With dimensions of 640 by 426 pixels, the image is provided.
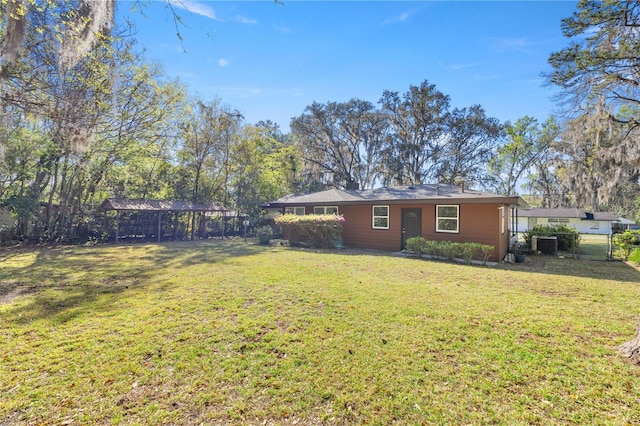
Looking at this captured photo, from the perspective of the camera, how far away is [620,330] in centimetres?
359

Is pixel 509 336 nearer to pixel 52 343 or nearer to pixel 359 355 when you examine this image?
pixel 359 355

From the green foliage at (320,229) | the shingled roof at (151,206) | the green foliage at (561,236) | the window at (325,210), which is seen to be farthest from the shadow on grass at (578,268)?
the shingled roof at (151,206)

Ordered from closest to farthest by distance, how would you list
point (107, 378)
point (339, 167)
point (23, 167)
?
point (107, 378) → point (23, 167) → point (339, 167)

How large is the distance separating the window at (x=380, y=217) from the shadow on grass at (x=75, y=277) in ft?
19.6

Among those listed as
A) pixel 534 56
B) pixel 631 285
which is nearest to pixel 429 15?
pixel 534 56

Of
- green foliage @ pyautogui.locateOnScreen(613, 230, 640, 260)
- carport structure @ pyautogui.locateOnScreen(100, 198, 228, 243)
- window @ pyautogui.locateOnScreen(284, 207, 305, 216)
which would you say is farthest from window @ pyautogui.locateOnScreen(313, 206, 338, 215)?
green foliage @ pyautogui.locateOnScreen(613, 230, 640, 260)

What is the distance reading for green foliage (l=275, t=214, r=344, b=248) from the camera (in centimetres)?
1194

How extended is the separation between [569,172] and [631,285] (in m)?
19.9

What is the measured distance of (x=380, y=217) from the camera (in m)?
11.9

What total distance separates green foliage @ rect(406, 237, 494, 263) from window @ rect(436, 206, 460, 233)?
38.0 inches

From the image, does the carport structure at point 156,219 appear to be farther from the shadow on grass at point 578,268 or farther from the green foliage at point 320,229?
the shadow on grass at point 578,268

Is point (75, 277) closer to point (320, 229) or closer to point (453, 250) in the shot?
point (320, 229)

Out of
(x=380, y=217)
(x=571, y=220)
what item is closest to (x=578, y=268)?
(x=380, y=217)

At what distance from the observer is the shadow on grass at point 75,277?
439 centimetres
